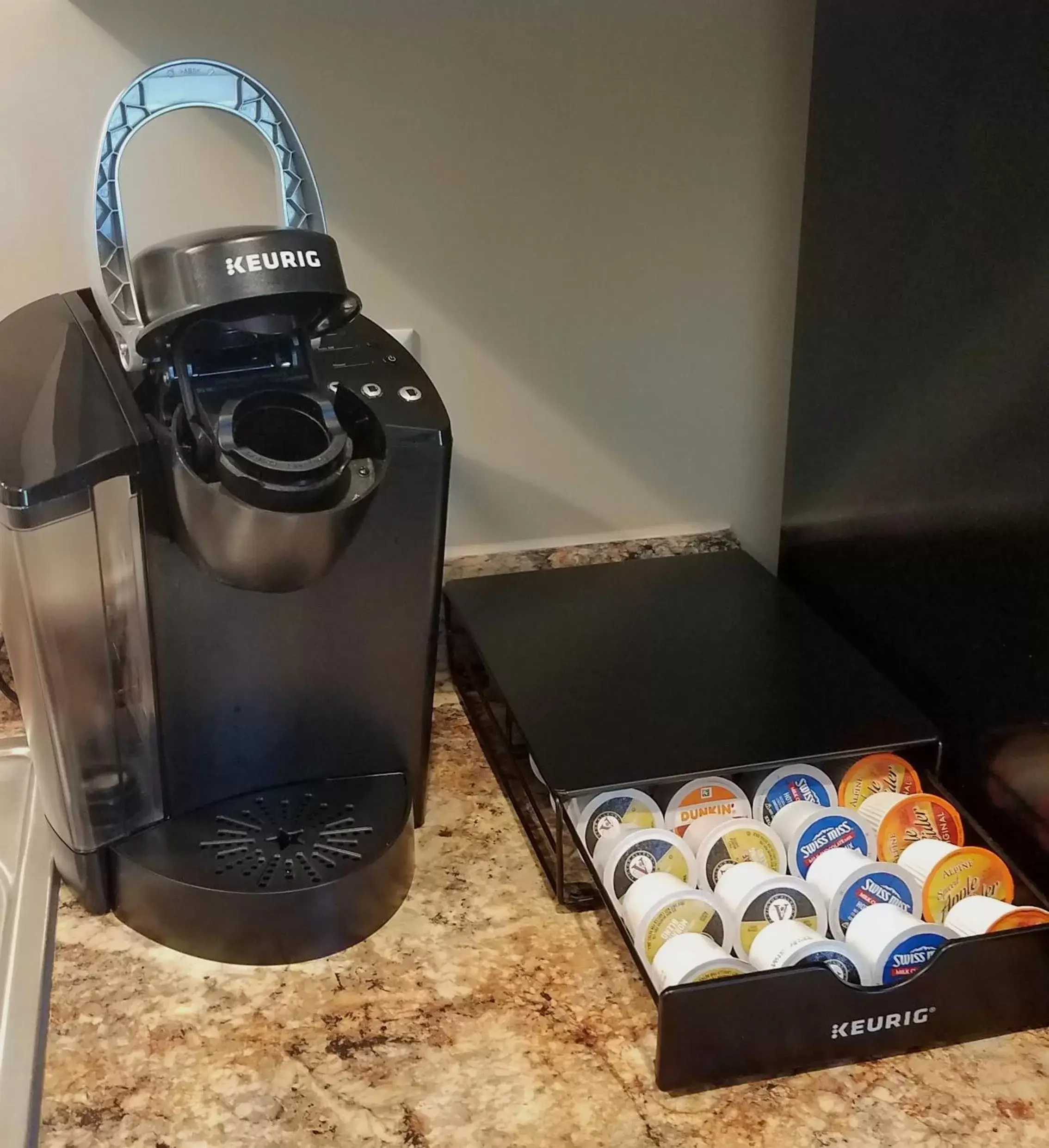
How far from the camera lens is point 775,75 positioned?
92 centimetres

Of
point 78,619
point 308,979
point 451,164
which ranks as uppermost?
point 451,164

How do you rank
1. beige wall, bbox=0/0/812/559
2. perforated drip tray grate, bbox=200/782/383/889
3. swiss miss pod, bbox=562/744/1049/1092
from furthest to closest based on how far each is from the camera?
1. beige wall, bbox=0/0/812/559
2. perforated drip tray grate, bbox=200/782/383/889
3. swiss miss pod, bbox=562/744/1049/1092

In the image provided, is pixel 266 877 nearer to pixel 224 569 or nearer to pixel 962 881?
pixel 224 569

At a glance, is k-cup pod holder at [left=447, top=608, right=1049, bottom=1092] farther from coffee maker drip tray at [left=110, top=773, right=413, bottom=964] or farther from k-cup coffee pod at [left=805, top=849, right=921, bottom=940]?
coffee maker drip tray at [left=110, top=773, right=413, bottom=964]

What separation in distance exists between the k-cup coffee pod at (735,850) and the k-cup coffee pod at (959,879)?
2.9 inches

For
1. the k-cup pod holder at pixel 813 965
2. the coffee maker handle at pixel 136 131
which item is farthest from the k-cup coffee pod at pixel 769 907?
the coffee maker handle at pixel 136 131

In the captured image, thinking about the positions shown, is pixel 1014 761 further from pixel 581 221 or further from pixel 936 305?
pixel 581 221

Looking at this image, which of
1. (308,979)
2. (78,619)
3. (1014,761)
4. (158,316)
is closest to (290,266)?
(158,316)

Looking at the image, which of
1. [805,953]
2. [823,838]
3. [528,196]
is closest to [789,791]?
[823,838]

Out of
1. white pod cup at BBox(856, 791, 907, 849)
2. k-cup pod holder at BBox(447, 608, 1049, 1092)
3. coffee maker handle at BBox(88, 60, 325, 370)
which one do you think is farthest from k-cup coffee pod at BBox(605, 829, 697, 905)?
coffee maker handle at BBox(88, 60, 325, 370)

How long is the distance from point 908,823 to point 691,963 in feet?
0.61

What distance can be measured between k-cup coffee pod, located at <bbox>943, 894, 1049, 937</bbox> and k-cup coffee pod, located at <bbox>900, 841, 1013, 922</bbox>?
0.04 ft

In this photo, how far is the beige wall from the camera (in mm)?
823

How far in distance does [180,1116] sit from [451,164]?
26.0 inches
